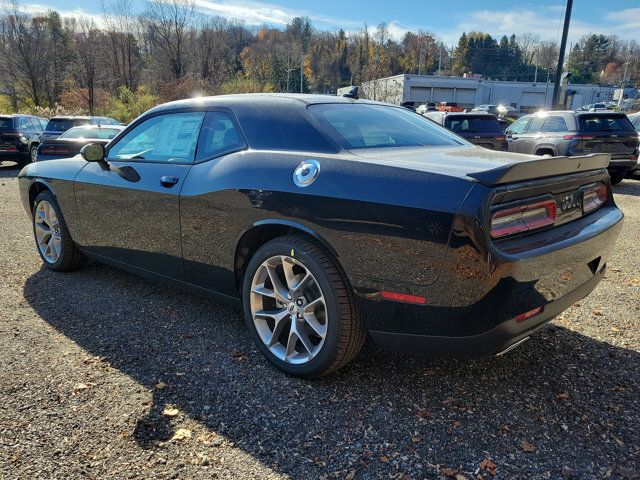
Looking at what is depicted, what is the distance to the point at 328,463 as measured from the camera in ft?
6.68

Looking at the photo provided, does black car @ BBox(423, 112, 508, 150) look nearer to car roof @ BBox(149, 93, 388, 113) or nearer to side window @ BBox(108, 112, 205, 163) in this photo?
car roof @ BBox(149, 93, 388, 113)

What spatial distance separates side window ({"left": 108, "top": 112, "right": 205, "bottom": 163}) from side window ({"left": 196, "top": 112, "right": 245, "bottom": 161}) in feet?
0.23

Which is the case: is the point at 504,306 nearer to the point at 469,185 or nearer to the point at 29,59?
the point at 469,185

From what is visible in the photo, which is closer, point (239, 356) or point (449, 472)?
point (449, 472)

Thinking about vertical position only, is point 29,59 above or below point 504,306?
above

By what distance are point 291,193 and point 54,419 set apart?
5.18 feet

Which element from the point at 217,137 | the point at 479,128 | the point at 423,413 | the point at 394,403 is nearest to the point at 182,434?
the point at 394,403

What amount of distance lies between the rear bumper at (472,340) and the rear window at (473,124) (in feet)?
31.3

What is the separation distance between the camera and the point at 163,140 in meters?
3.46

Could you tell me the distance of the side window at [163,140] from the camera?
127 inches

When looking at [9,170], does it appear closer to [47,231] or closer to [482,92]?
[47,231]

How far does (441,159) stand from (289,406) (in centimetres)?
146

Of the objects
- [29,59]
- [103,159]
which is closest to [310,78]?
[29,59]

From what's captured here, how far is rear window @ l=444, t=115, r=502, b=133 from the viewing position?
36.6 feet
